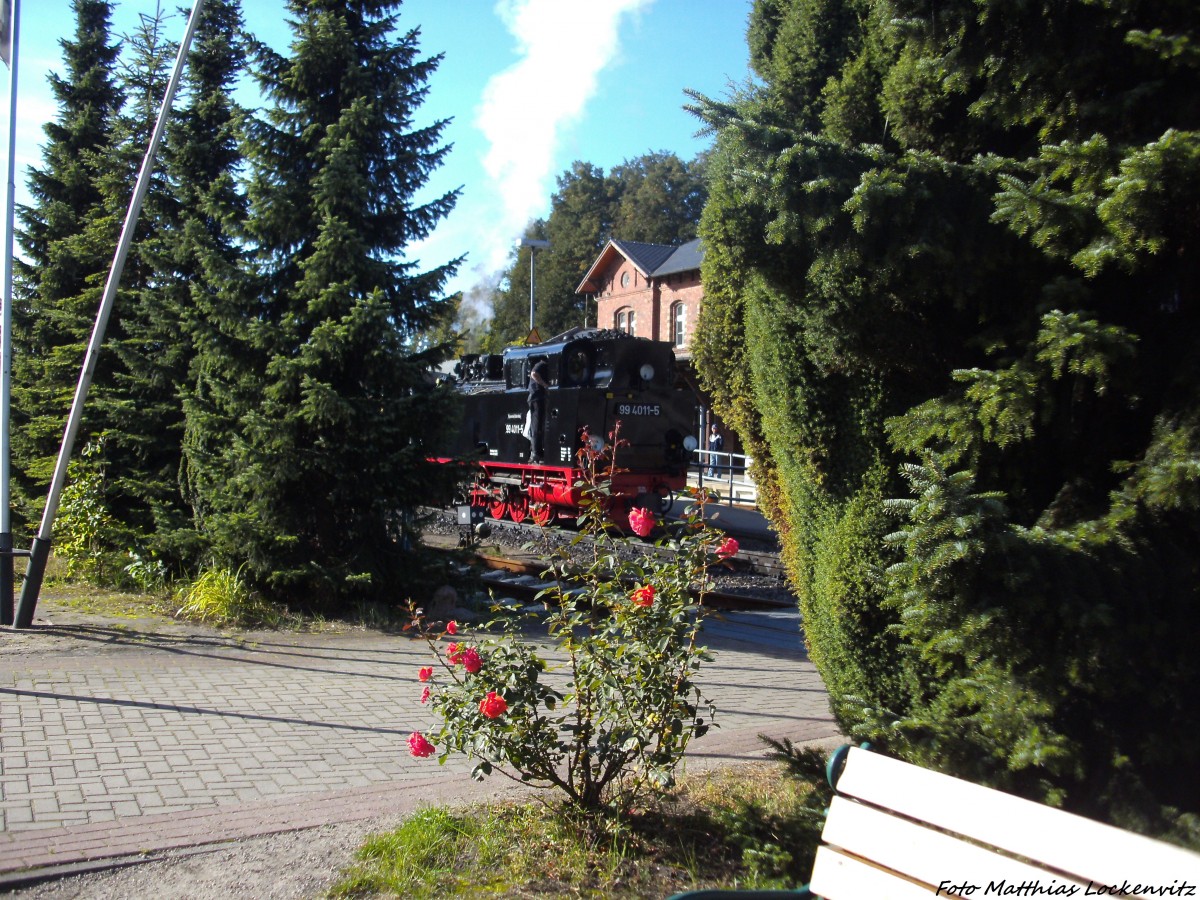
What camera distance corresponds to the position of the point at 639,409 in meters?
18.7

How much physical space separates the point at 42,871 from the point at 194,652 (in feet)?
14.9

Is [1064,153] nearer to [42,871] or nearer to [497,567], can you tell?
[42,871]

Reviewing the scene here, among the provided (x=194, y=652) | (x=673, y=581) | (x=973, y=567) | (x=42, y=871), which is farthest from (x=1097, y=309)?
(x=194, y=652)

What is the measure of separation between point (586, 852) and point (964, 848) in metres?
2.11

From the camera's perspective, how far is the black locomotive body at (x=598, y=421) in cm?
1814

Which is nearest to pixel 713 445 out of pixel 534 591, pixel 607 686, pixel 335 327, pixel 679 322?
pixel 679 322

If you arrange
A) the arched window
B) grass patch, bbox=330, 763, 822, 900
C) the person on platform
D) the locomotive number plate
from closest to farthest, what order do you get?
grass patch, bbox=330, 763, 822, 900
the locomotive number plate
the person on platform
the arched window

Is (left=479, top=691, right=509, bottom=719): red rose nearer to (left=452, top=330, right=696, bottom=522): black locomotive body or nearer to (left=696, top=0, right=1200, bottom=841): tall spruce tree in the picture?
(left=696, top=0, right=1200, bottom=841): tall spruce tree

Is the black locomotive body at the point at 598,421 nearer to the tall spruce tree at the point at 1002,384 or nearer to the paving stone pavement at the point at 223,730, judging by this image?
the paving stone pavement at the point at 223,730

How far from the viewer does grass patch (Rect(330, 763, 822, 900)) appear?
407 centimetres

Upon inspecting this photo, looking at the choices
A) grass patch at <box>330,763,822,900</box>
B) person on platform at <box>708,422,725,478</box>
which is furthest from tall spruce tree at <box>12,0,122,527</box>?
person on platform at <box>708,422,725,478</box>

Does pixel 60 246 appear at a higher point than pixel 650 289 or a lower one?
lower

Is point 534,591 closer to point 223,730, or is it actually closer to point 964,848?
point 223,730

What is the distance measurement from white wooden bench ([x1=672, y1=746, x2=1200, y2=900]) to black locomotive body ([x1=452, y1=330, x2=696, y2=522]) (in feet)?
48.0
